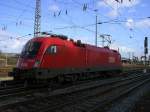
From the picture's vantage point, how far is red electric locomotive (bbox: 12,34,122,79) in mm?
20241

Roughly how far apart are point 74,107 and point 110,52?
69.2 ft

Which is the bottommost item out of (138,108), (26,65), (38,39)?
(138,108)

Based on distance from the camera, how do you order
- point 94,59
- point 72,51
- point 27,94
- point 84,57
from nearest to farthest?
point 27,94 < point 72,51 < point 84,57 < point 94,59

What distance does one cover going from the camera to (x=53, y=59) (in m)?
21.4

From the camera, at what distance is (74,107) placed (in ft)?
A: 44.8

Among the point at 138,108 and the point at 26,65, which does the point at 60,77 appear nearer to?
the point at 26,65

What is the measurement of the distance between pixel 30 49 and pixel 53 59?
5.47 feet

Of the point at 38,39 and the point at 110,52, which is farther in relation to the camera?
the point at 110,52

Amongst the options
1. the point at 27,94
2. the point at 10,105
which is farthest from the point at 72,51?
the point at 10,105

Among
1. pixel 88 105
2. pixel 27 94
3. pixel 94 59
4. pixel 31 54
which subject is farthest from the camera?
pixel 94 59

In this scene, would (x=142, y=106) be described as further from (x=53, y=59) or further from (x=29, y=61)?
(x=29, y=61)

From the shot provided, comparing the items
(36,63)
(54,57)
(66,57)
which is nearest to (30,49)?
(54,57)

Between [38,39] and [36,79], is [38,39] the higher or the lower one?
the higher one

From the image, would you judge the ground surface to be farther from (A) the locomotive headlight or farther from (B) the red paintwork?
(B) the red paintwork
